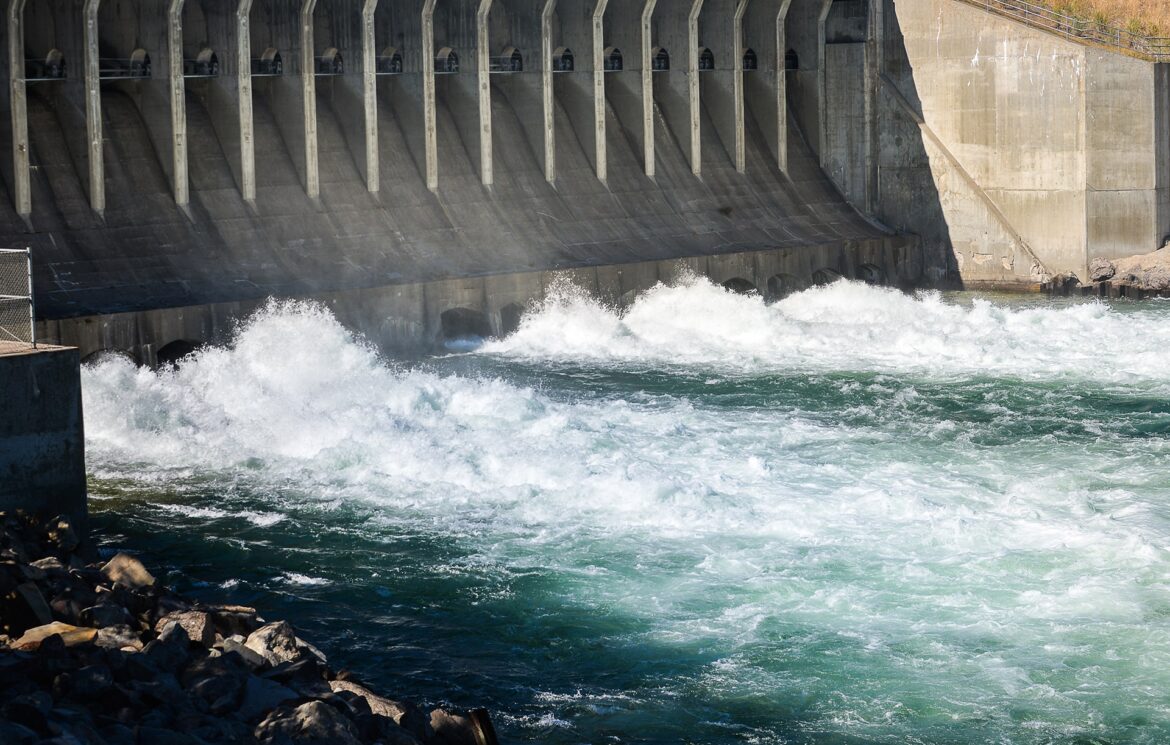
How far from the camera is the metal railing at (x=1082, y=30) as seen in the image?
1332 inches

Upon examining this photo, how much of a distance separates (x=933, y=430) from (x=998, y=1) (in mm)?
19450

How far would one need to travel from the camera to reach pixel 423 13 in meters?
30.6

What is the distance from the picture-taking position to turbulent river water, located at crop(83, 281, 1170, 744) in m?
12.0

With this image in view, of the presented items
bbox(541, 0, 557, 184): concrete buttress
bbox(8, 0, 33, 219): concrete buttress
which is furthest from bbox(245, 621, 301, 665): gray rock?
bbox(541, 0, 557, 184): concrete buttress

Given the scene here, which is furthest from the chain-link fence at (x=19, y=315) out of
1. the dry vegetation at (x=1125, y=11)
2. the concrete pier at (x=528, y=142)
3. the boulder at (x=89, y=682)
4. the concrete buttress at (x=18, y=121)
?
the dry vegetation at (x=1125, y=11)

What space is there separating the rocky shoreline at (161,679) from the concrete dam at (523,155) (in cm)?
1161

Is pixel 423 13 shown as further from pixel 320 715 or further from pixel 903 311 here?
pixel 320 715

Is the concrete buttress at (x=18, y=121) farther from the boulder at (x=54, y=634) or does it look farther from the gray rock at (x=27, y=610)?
the boulder at (x=54, y=634)

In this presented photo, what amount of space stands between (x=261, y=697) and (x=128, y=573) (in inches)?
121

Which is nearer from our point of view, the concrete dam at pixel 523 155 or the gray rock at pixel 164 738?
the gray rock at pixel 164 738

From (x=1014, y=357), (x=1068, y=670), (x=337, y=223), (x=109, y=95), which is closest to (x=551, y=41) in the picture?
(x=337, y=223)

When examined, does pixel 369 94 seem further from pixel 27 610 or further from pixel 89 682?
pixel 89 682

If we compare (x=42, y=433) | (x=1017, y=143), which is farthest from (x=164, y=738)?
(x=1017, y=143)

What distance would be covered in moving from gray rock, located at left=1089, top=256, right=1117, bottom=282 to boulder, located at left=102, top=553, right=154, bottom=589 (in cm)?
2564
